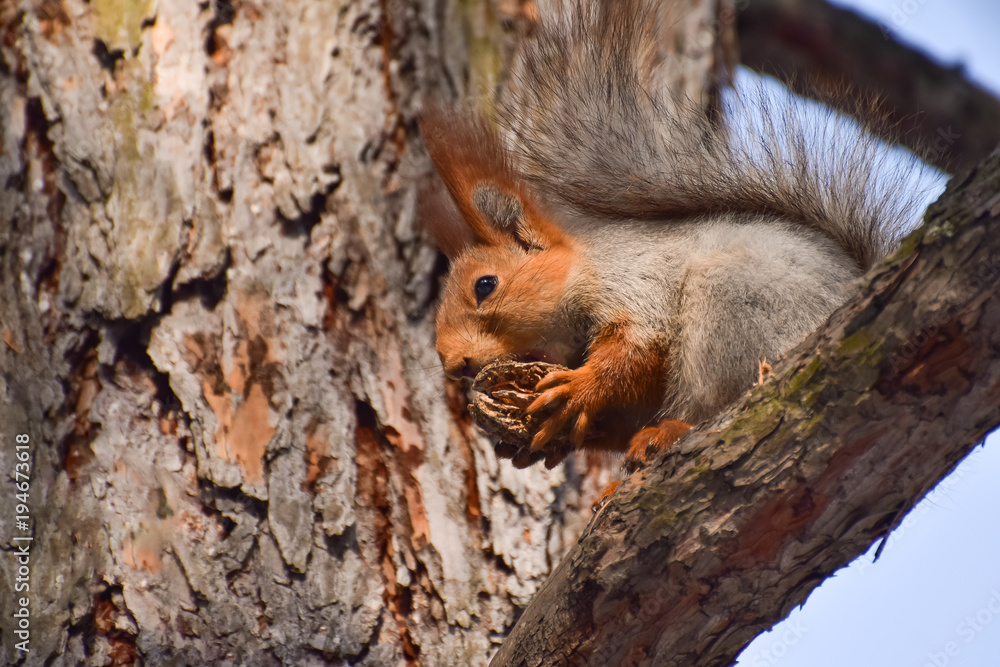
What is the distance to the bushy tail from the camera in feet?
5.13

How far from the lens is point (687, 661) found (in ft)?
3.73

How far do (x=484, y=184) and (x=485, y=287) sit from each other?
0.24 meters

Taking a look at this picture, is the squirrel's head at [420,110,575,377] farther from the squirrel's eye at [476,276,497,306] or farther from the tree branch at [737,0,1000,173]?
the tree branch at [737,0,1000,173]

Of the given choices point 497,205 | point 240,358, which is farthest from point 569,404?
point 240,358

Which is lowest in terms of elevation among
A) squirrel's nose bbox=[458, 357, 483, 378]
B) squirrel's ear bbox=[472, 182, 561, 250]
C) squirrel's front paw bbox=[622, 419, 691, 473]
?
squirrel's front paw bbox=[622, 419, 691, 473]

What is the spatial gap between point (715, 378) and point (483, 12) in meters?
1.28

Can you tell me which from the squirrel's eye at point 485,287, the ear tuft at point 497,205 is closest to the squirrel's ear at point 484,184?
the ear tuft at point 497,205

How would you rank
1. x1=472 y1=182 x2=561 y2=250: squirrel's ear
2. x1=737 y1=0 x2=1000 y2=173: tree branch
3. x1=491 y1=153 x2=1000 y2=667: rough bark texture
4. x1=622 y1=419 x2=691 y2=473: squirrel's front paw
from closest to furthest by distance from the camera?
1. x1=491 y1=153 x2=1000 y2=667: rough bark texture
2. x1=622 y1=419 x2=691 y2=473: squirrel's front paw
3. x1=472 y1=182 x2=561 y2=250: squirrel's ear
4. x1=737 y1=0 x2=1000 y2=173: tree branch

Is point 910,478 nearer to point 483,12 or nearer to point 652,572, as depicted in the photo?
point 652,572

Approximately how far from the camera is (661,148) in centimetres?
169

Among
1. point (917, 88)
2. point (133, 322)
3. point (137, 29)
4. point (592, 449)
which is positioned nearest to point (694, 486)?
point (592, 449)

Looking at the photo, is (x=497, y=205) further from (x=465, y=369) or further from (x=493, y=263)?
(x=465, y=369)

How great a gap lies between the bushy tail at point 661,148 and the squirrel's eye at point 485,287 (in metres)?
0.27

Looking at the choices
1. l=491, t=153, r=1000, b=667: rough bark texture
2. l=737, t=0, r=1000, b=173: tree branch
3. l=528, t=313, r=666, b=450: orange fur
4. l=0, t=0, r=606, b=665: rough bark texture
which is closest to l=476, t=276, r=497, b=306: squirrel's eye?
l=528, t=313, r=666, b=450: orange fur
